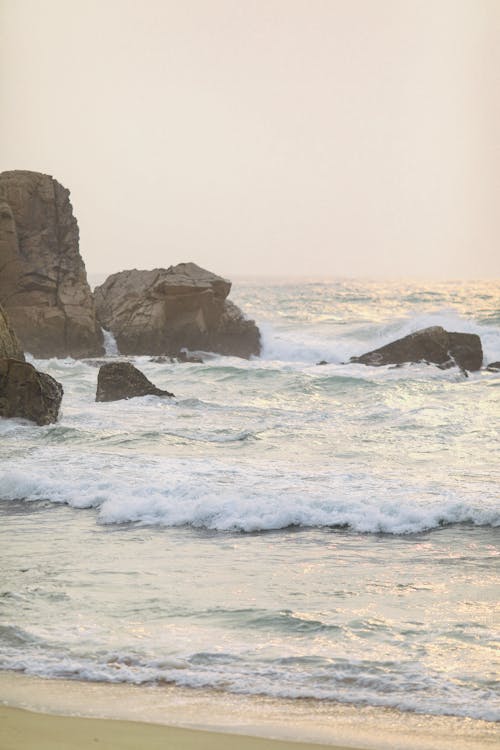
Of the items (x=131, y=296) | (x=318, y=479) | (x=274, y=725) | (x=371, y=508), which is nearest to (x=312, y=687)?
(x=274, y=725)

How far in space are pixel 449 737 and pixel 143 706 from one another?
1552 millimetres

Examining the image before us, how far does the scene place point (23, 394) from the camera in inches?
656

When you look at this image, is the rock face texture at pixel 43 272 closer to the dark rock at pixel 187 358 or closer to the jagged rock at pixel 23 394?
the dark rock at pixel 187 358

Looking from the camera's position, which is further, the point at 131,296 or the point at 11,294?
the point at 131,296

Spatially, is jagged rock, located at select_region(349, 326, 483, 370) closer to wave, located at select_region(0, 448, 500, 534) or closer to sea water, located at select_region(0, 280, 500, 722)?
sea water, located at select_region(0, 280, 500, 722)

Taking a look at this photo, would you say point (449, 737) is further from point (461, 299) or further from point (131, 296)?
point (461, 299)

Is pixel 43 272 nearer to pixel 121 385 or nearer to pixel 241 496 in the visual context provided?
pixel 121 385

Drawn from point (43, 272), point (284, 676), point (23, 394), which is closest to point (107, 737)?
point (284, 676)

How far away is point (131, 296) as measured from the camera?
3462cm

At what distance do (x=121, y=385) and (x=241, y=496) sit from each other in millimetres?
10021

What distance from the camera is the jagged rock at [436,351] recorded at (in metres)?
28.5

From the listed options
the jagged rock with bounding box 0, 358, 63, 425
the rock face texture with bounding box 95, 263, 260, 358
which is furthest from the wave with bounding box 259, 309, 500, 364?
the jagged rock with bounding box 0, 358, 63, 425

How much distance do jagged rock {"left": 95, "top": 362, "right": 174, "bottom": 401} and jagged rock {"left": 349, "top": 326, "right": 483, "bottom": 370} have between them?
33.5 ft

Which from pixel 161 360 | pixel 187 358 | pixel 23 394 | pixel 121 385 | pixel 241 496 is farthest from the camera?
pixel 187 358
